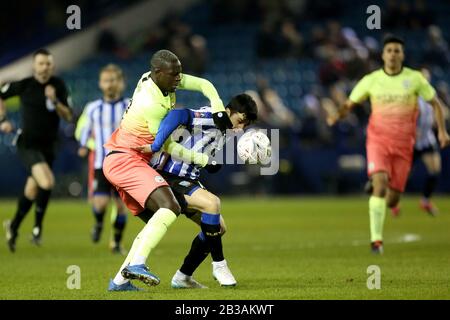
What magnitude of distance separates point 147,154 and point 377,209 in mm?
4458

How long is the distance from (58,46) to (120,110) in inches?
681

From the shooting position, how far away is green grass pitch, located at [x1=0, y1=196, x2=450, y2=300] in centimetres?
955

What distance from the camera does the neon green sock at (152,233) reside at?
9135 mm

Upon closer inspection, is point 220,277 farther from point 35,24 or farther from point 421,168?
point 35,24

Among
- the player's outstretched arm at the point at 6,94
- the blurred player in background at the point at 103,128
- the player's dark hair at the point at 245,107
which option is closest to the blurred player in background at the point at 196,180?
the player's dark hair at the point at 245,107

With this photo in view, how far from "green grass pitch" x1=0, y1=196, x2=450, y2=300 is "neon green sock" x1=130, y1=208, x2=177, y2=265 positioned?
36 centimetres

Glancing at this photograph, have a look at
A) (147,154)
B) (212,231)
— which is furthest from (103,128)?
(212,231)

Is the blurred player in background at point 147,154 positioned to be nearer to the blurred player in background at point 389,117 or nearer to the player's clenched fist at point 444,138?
the blurred player in background at point 389,117

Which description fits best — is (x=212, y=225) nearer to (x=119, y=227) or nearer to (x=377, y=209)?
(x=377, y=209)

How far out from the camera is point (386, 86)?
13.7 metres

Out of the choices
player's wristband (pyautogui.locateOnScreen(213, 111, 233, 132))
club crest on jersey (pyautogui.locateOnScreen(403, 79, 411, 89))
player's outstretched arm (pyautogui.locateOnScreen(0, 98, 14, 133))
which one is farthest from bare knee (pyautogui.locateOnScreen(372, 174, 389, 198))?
player's outstretched arm (pyautogui.locateOnScreen(0, 98, 14, 133))

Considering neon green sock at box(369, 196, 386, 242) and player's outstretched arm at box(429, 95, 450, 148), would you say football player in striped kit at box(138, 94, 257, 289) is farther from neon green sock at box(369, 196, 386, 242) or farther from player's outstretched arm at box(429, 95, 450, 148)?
player's outstretched arm at box(429, 95, 450, 148)
